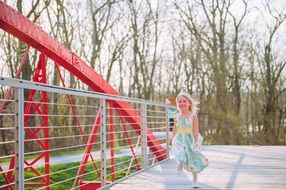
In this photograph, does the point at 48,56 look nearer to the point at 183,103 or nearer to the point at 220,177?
the point at 183,103

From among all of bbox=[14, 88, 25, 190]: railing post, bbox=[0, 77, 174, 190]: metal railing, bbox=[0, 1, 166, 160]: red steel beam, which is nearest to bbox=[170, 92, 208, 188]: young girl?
bbox=[0, 77, 174, 190]: metal railing

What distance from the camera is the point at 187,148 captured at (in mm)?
5945

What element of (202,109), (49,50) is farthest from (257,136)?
(49,50)

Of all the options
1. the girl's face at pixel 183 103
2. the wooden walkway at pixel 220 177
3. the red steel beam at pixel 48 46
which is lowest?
the wooden walkway at pixel 220 177

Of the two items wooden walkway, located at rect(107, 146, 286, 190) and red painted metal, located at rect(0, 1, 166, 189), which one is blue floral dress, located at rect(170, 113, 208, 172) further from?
red painted metal, located at rect(0, 1, 166, 189)

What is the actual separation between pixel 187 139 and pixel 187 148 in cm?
13

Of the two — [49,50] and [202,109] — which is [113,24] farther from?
[49,50]

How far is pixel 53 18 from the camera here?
72.7ft

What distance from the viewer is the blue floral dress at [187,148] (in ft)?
19.2

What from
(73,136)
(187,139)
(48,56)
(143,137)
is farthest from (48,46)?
(187,139)

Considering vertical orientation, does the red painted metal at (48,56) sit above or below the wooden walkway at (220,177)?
above

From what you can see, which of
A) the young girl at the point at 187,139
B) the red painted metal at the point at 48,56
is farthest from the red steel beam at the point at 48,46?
the young girl at the point at 187,139

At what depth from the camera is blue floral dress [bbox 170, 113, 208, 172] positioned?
19.2 ft

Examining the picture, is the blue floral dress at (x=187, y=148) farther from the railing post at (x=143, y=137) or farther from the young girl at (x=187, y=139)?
the railing post at (x=143, y=137)
